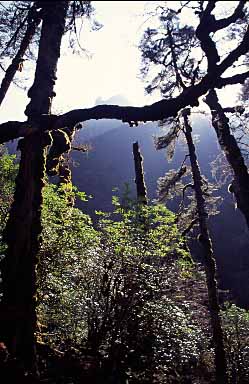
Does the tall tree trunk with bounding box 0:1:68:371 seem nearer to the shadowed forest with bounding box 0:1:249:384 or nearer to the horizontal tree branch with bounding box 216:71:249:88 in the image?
the shadowed forest with bounding box 0:1:249:384

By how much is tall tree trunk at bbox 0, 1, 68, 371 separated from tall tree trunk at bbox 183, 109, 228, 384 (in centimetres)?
447

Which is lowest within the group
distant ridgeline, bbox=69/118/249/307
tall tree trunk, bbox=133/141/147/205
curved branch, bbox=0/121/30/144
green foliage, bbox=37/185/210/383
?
green foliage, bbox=37/185/210/383

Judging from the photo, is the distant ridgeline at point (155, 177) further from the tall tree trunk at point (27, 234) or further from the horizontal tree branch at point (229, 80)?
the horizontal tree branch at point (229, 80)

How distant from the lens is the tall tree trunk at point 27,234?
441 centimetres

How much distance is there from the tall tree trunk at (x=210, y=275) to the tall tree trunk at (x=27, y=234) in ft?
14.7

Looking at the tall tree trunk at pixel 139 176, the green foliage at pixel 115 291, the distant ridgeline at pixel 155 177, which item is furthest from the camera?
the distant ridgeline at pixel 155 177

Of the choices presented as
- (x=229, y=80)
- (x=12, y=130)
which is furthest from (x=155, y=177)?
(x=229, y=80)

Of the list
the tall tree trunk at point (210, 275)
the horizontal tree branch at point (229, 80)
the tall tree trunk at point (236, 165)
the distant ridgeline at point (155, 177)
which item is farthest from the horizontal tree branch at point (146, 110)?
the distant ridgeline at point (155, 177)

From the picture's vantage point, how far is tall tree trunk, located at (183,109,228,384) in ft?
35.6

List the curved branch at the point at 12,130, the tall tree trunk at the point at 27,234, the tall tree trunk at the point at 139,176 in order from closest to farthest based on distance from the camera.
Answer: the tall tree trunk at the point at 27,234
the curved branch at the point at 12,130
the tall tree trunk at the point at 139,176

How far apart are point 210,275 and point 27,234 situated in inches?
329

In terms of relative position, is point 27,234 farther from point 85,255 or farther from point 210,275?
point 210,275

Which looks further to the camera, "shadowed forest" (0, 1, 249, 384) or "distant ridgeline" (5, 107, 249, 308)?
"distant ridgeline" (5, 107, 249, 308)

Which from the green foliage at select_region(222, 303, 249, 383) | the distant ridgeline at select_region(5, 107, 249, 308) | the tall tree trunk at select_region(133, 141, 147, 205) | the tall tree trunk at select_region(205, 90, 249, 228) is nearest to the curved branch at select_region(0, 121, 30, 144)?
the tall tree trunk at select_region(205, 90, 249, 228)
